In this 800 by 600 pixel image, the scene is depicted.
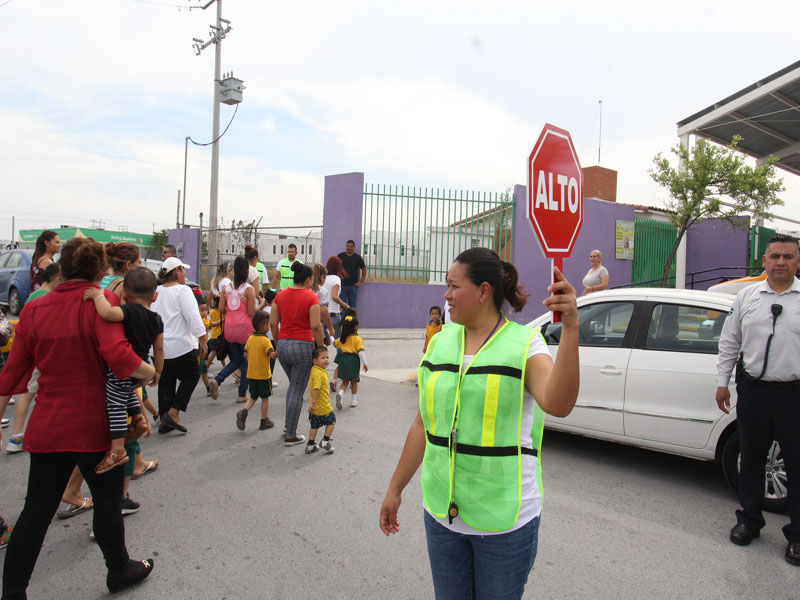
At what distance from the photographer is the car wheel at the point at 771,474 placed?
4.39 meters

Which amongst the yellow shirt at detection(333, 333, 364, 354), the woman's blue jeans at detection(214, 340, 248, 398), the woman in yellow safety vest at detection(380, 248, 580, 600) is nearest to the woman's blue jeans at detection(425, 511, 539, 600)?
the woman in yellow safety vest at detection(380, 248, 580, 600)

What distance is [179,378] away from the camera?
19.5 feet

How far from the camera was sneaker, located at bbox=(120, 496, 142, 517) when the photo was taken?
4.16 m

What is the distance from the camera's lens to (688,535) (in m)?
4.02

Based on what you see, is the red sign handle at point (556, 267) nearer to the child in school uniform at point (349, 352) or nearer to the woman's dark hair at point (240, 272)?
the child in school uniform at point (349, 352)

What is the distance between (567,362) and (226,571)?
2611 millimetres

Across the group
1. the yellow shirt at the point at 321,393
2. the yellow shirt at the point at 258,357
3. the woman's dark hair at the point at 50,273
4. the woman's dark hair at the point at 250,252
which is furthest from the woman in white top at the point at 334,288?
the woman's dark hair at the point at 50,273

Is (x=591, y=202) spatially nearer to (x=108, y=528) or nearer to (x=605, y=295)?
(x=605, y=295)

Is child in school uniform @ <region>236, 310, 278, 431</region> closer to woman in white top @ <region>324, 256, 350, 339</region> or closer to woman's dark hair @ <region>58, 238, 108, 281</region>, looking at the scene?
woman in white top @ <region>324, 256, 350, 339</region>

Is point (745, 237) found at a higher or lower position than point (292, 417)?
higher

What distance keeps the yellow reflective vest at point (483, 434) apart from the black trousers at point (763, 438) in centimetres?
248

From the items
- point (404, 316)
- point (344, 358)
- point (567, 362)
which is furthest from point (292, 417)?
point (404, 316)

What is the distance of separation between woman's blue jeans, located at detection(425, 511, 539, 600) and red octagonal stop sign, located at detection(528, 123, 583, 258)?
3.42ft

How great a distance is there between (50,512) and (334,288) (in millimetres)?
6655
